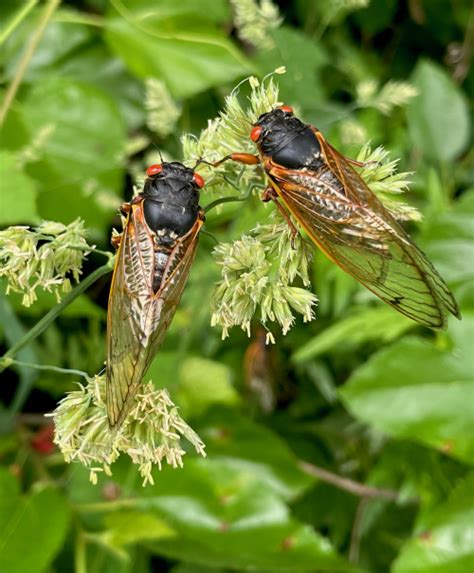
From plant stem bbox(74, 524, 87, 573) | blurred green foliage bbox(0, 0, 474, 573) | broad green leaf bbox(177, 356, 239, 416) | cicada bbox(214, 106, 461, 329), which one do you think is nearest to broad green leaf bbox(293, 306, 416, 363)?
blurred green foliage bbox(0, 0, 474, 573)

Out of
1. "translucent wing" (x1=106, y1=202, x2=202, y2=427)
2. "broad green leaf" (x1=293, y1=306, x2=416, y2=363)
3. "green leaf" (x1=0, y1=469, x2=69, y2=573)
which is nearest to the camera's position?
"translucent wing" (x1=106, y1=202, x2=202, y2=427)

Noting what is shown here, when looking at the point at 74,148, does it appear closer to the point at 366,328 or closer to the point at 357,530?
the point at 366,328

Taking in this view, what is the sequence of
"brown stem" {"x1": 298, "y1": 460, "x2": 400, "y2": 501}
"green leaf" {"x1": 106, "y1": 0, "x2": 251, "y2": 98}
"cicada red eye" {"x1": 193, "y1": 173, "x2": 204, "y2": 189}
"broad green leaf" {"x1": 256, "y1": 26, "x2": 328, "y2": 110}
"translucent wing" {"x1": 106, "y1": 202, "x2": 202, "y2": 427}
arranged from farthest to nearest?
"green leaf" {"x1": 106, "y1": 0, "x2": 251, "y2": 98}, "broad green leaf" {"x1": 256, "y1": 26, "x2": 328, "y2": 110}, "brown stem" {"x1": 298, "y1": 460, "x2": 400, "y2": 501}, "cicada red eye" {"x1": 193, "y1": 173, "x2": 204, "y2": 189}, "translucent wing" {"x1": 106, "y1": 202, "x2": 202, "y2": 427}

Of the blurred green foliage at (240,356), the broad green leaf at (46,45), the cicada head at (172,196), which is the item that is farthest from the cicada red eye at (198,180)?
the broad green leaf at (46,45)

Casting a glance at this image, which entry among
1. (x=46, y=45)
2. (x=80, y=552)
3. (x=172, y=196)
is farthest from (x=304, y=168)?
(x=46, y=45)

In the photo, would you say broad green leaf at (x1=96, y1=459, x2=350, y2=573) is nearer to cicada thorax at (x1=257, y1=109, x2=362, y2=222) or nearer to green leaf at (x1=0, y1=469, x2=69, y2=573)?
green leaf at (x1=0, y1=469, x2=69, y2=573)

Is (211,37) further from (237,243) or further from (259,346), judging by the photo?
(237,243)

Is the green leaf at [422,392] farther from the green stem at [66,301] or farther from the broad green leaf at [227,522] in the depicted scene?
the green stem at [66,301]

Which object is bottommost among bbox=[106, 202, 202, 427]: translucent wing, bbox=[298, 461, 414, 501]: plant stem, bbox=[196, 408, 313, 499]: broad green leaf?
bbox=[298, 461, 414, 501]: plant stem

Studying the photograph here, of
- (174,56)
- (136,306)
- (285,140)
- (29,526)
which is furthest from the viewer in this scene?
(174,56)
